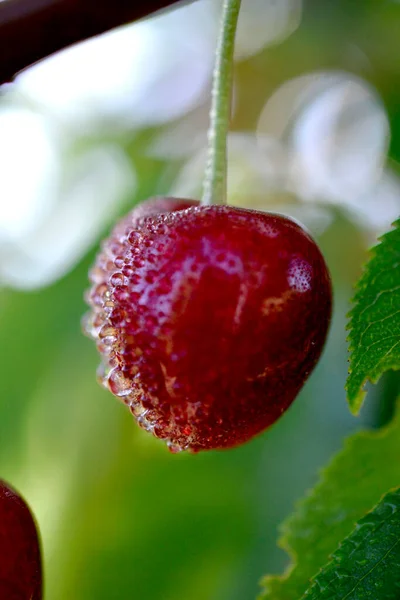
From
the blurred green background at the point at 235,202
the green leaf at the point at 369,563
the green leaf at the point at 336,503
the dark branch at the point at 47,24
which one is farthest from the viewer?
the blurred green background at the point at 235,202

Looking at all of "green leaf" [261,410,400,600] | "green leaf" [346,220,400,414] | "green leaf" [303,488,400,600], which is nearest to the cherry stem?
"green leaf" [346,220,400,414]

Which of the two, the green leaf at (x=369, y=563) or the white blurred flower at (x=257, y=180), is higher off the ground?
the white blurred flower at (x=257, y=180)

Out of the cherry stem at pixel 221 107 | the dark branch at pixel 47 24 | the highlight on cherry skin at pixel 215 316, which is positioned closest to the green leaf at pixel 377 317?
the highlight on cherry skin at pixel 215 316

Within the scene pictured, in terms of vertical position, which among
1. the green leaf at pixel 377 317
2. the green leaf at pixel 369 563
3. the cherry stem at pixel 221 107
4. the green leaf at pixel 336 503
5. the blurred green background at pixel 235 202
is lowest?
the green leaf at pixel 369 563

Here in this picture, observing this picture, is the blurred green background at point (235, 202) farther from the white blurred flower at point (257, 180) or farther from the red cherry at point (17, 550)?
the red cherry at point (17, 550)

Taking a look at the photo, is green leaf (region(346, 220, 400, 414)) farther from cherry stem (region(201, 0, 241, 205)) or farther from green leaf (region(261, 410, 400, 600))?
green leaf (region(261, 410, 400, 600))

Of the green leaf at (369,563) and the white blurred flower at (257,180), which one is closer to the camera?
the green leaf at (369,563)

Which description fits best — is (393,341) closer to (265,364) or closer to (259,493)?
(265,364)

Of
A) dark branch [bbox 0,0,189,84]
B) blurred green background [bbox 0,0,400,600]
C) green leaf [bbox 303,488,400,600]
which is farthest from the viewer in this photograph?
blurred green background [bbox 0,0,400,600]
